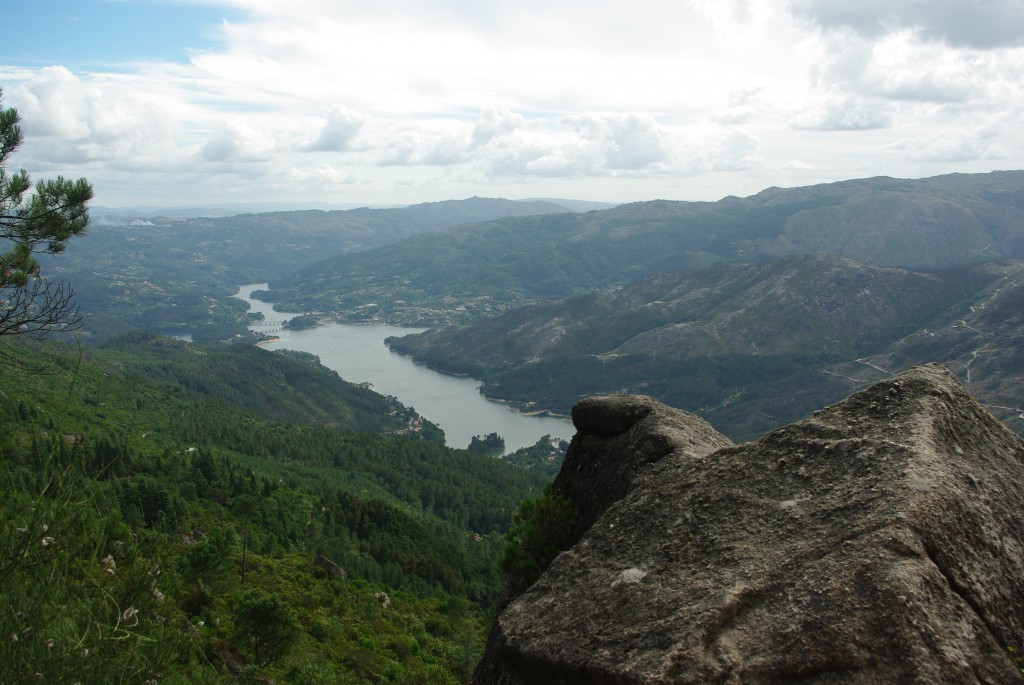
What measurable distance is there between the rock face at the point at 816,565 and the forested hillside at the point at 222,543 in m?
5.59

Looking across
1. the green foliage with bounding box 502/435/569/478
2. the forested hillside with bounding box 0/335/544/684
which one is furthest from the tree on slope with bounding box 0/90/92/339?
the green foliage with bounding box 502/435/569/478

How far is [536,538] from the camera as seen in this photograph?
14750mm

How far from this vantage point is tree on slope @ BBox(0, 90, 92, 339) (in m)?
17.5

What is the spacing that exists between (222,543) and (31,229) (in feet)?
89.3

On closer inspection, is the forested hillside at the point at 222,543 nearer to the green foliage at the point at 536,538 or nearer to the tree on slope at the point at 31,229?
the tree on slope at the point at 31,229

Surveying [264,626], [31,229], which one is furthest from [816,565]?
[264,626]

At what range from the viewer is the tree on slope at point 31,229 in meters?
17.5

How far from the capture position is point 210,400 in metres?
174

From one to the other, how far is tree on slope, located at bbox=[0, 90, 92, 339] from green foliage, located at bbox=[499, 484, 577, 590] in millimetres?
11492

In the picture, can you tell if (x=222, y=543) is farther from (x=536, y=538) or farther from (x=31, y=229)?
(x=536, y=538)

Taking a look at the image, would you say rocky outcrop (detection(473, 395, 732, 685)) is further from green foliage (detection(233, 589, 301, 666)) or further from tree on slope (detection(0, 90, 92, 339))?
green foliage (detection(233, 589, 301, 666))

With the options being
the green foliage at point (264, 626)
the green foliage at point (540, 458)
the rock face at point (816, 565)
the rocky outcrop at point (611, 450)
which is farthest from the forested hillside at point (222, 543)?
the green foliage at point (540, 458)

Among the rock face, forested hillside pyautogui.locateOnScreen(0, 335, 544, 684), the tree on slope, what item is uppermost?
the tree on slope

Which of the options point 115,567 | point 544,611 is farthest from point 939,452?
point 115,567
